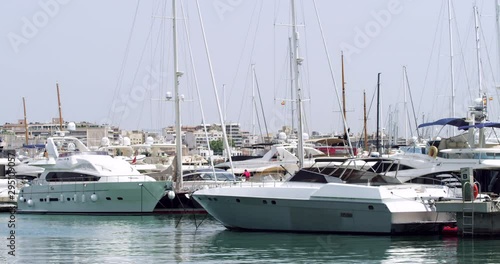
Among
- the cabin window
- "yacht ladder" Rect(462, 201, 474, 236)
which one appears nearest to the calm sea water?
"yacht ladder" Rect(462, 201, 474, 236)

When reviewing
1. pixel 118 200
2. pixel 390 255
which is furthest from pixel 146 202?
pixel 390 255

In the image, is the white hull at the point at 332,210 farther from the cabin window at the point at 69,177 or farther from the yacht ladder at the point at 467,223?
the cabin window at the point at 69,177

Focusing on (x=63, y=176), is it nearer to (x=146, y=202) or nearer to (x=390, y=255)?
(x=146, y=202)

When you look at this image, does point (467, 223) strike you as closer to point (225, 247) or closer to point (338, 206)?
point (338, 206)

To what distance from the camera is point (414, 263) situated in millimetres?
23578

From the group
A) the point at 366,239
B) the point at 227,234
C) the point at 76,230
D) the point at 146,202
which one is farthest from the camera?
the point at 146,202

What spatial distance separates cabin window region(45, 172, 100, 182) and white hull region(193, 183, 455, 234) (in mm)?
13502

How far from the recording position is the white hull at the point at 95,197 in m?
41.6

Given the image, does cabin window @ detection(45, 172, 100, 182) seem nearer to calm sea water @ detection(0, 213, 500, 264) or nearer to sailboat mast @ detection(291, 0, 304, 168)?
calm sea water @ detection(0, 213, 500, 264)

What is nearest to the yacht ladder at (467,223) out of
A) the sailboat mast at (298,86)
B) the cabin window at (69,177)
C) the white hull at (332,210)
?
the white hull at (332,210)

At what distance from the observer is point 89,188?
1686 inches

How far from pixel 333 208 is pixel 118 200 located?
1602 centimetres

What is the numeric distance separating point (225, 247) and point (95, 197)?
16.0 meters

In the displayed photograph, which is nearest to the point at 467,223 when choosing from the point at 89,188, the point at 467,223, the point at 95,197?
the point at 467,223
